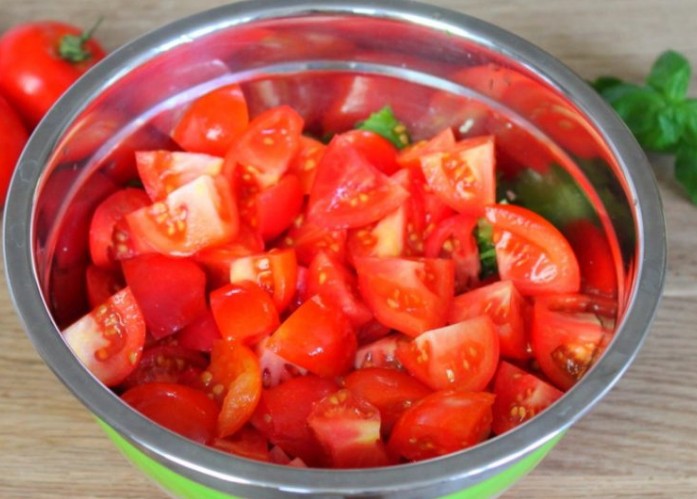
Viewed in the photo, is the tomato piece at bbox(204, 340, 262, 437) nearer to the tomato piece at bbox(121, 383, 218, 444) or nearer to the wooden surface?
the tomato piece at bbox(121, 383, 218, 444)

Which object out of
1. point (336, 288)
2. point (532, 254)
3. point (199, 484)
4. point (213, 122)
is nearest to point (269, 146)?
point (213, 122)

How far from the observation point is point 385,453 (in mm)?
942

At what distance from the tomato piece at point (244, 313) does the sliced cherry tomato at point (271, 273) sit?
0.02 metres

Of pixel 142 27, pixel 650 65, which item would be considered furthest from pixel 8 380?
pixel 650 65

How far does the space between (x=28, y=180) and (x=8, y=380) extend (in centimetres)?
27

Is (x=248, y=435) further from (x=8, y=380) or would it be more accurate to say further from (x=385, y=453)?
(x=8, y=380)

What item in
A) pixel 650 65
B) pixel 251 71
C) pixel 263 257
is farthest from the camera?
pixel 650 65

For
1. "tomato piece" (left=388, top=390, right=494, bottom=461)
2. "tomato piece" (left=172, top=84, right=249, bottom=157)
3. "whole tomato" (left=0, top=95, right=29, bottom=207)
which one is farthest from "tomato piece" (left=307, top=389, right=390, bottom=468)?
"whole tomato" (left=0, top=95, right=29, bottom=207)

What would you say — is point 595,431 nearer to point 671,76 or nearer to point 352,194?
point 352,194

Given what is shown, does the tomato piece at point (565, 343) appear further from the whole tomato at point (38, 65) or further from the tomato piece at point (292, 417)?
the whole tomato at point (38, 65)

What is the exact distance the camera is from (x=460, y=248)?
111cm

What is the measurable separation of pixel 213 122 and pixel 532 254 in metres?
0.39

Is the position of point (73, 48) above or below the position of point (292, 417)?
above

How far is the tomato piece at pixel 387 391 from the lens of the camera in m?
0.98
